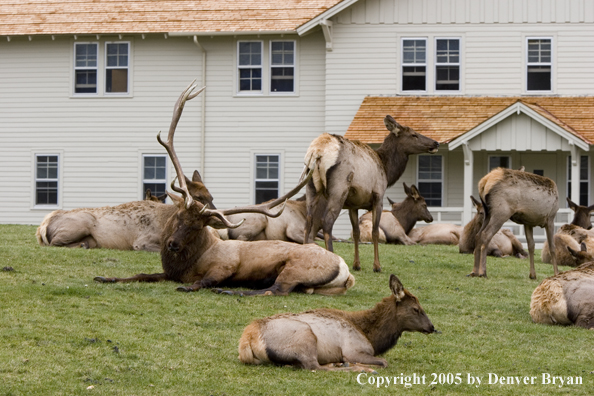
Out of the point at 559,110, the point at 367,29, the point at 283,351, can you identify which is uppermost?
the point at 367,29

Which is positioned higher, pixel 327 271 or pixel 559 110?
pixel 559 110

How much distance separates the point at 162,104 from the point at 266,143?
3464 mm

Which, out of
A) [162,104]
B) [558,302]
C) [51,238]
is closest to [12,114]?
[162,104]

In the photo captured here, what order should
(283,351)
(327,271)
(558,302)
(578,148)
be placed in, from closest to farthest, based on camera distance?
1. (283,351)
2. (558,302)
3. (327,271)
4. (578,148)

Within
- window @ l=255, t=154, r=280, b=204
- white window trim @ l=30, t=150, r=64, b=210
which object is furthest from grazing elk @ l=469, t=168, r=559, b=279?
white window trim @ l=30, t=150, r=64, b=210

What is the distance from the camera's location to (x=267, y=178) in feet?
90.9

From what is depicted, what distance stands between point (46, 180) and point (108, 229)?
1381 centimetres

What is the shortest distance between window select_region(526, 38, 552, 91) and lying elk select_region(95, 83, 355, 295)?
55.5 ft

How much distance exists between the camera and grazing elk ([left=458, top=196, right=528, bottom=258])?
18609 millimetres

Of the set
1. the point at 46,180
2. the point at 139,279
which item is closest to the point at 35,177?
the point at 46,180

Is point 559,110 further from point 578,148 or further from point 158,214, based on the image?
point 158,214

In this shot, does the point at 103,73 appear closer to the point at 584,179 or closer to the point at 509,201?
the point at 584,179

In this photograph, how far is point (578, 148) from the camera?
2427 cm

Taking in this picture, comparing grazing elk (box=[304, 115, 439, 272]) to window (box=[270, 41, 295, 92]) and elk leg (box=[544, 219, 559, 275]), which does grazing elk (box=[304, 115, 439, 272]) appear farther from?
window (box=[270, 41, 295, 92])
